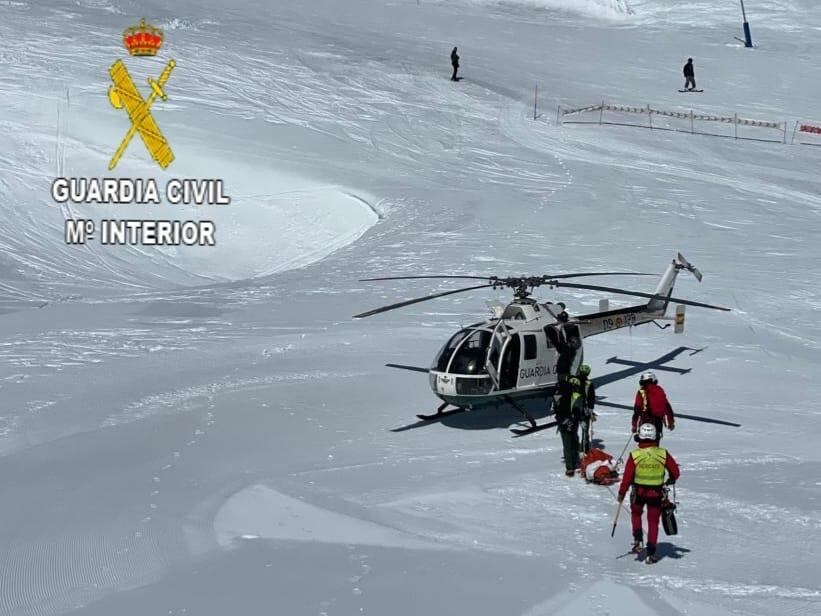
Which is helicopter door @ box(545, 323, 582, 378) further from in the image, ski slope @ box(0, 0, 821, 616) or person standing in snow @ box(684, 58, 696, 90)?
person standing in snow @ box(684, 58, 696, 90)

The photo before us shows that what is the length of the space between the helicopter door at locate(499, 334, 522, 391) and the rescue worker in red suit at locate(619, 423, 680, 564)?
4590mm

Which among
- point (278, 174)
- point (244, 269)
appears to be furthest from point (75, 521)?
point (278, 174)

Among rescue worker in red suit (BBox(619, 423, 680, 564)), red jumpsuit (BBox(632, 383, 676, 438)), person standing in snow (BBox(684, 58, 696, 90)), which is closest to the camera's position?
rescue worker in red suit (BBox(619, 423, 680, 564))

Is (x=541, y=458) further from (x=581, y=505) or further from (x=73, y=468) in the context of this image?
→ (x=73, y=468)

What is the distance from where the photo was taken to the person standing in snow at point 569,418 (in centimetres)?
1337

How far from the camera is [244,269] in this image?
28.6 metres

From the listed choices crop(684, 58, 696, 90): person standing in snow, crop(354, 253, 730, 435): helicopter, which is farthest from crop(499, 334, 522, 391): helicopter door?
crop(684, 58, 696, 90): person standing in snow

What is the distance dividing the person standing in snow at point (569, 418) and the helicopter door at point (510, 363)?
5.34 ft

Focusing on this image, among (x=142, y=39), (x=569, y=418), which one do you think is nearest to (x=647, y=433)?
Answer: (x=569, y=418)

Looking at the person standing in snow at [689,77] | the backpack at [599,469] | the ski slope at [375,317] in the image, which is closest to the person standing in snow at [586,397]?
the backpack at [599,469]

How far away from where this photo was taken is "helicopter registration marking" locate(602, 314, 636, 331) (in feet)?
58.6

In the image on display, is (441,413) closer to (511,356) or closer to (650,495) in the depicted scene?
(511,356)

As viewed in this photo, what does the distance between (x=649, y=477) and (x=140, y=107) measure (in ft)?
90.9

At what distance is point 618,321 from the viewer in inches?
717
